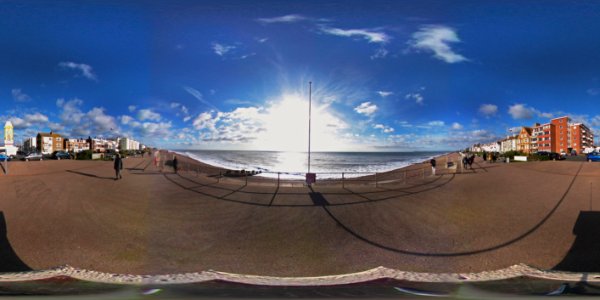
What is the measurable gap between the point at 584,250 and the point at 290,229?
4.18 metres

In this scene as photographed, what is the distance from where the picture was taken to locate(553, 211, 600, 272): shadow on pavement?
2973mm

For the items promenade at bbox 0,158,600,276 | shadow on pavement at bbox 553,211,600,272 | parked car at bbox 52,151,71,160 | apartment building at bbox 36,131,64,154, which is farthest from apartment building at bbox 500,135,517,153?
apartment building at bbox 36,131,64,154

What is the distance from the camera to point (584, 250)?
3367mm

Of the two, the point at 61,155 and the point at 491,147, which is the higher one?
the point at 491,147

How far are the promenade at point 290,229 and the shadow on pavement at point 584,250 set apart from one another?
1 cm

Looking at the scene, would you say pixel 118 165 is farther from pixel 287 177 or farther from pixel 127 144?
pixel 287 177

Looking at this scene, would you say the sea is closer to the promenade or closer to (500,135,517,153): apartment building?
the promenade

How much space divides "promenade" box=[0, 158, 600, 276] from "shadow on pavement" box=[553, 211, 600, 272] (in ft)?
0.04

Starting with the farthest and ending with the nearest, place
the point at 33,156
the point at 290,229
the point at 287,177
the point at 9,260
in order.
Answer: the point at 33,156
the point at 287,177
the point at 290,229
the point at 9,260

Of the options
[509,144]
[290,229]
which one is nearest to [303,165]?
[509,144]

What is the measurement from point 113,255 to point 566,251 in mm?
6109

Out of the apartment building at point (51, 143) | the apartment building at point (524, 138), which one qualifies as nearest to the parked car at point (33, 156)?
the apartment building at point (51, 143)

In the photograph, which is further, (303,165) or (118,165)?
(303,165)

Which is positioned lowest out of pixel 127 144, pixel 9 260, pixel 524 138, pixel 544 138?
pixel 9 260
